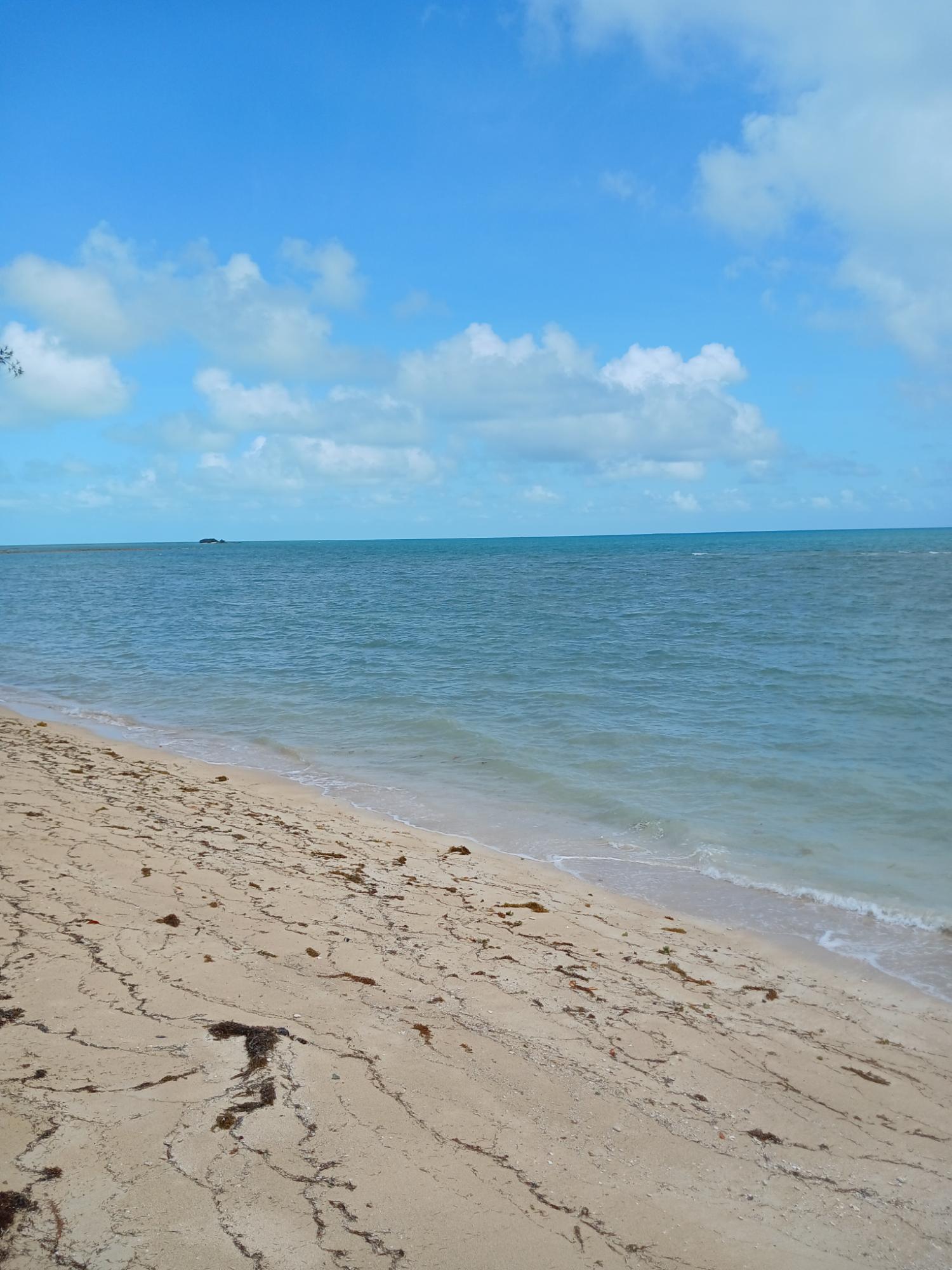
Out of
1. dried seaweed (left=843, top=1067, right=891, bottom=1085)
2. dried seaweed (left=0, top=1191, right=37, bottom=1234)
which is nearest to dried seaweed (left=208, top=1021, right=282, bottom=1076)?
dried seaweed (left=0, top=1191, right=37, bottom=1234)

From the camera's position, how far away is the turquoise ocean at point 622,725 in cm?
885

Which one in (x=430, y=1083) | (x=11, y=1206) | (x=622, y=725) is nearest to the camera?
(x=11, y=1206)

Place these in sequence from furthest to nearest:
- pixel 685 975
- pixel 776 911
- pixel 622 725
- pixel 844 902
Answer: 1. pixel 622 725
2. pixel 844 902
3. pixel 776 911
4. pixel 685 975

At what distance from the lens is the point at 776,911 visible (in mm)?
7980

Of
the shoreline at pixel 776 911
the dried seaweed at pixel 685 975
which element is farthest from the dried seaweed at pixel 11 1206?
the shoreline at pixel 776 911

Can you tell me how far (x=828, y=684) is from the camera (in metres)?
18.1

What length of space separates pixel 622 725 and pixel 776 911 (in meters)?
7.07

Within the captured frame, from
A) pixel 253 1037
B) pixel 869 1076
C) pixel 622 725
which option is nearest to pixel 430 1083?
pixel 253 1037

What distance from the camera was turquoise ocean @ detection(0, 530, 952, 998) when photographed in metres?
8.85

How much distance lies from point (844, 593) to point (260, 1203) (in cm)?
4260

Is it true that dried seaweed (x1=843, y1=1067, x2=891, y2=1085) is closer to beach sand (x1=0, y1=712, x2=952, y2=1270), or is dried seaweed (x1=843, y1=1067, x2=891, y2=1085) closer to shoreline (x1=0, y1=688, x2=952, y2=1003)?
beach sand (x1=0, y1=712, x2=952, y2=1270)

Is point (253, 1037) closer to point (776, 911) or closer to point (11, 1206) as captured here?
point (11, 1206)

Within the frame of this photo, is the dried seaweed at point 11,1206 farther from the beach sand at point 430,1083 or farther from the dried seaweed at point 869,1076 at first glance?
the dried seaweed at point 869,1076

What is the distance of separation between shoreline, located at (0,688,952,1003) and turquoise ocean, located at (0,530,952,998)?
0.12 feet
